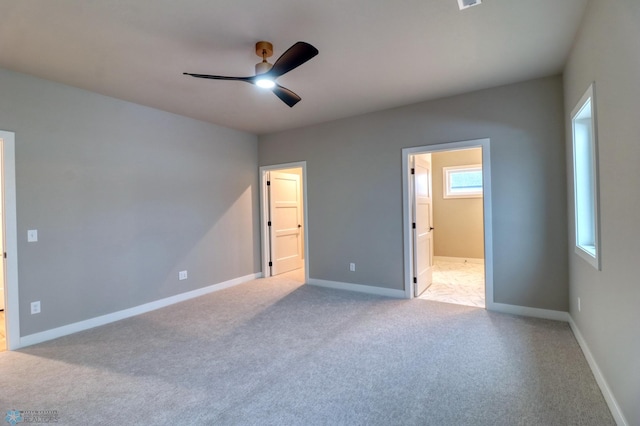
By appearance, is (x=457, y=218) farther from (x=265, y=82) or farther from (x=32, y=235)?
(x=32, y=235)

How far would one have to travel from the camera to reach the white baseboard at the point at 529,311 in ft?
10.6

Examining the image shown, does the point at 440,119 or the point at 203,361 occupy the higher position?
the point at 440,119

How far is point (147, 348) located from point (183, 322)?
0.63 m

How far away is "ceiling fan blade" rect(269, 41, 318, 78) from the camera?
1976 mm

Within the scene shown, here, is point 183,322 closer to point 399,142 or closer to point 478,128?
point 399,142

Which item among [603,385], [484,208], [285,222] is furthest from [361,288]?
[603,385]

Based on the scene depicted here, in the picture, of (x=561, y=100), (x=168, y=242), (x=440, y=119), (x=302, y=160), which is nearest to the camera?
(x=561, y=100)

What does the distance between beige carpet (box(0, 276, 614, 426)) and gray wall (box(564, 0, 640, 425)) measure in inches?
14.1

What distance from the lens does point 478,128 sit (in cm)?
362

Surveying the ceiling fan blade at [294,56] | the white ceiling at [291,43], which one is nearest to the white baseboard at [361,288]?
the white ceiling at [291,43]

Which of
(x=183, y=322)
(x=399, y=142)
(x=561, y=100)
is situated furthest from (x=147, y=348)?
(x=561, y=100)

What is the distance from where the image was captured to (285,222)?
609 cm

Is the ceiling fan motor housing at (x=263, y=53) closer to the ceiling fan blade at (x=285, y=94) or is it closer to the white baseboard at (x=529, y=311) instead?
the ceiling fan blade at (x=285, y=94)

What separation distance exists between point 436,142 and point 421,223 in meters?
1.22
